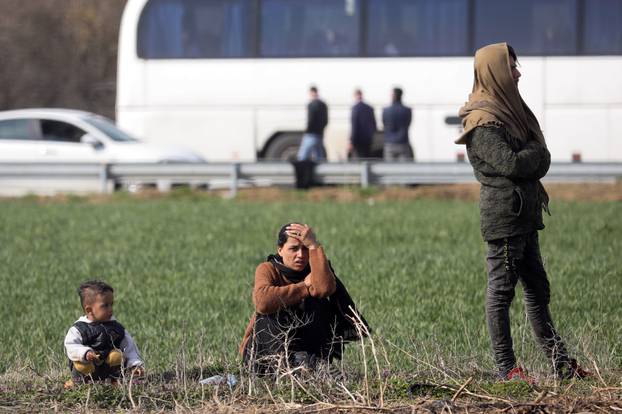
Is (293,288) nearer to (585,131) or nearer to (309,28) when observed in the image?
(585,131)

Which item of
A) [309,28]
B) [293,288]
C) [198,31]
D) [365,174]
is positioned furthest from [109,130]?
[293,288]

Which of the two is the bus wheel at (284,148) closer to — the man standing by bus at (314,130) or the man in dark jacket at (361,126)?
the man standing by bus at (314,130)

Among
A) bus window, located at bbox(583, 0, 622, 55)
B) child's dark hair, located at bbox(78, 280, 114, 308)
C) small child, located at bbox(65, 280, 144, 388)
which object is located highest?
bus window, located at bbox(583, 0, 622, 55)

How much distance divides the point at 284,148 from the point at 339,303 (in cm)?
1625

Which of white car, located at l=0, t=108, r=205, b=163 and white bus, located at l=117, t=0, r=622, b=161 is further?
white car, located at l=0, t=108, r=205, b=163

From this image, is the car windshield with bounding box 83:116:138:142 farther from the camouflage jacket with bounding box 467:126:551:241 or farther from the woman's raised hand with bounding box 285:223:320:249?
the camouflage jacket with bounding box 467:126:551:241

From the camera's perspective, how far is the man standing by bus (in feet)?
68.6

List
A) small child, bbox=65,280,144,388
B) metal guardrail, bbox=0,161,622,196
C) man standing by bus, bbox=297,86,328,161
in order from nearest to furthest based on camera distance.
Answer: small child, bbox=65,280,144,388
metal guardrail, bbox=0,161,622,196
man standing by bus, bbox=297,86,328,161

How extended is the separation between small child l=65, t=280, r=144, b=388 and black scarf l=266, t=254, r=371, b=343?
35.8 inches

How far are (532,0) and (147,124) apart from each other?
7.37 metres

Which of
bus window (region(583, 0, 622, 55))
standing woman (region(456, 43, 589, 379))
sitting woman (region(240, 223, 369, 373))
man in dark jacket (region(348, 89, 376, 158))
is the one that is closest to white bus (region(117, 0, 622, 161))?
bus window (region(583, 0, 622, 55))

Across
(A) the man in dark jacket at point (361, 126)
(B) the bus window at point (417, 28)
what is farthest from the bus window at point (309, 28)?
(A) the man in dark jacket at point (361, 126)

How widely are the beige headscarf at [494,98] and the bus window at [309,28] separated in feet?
52.8

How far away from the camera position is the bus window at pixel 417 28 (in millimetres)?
22047
